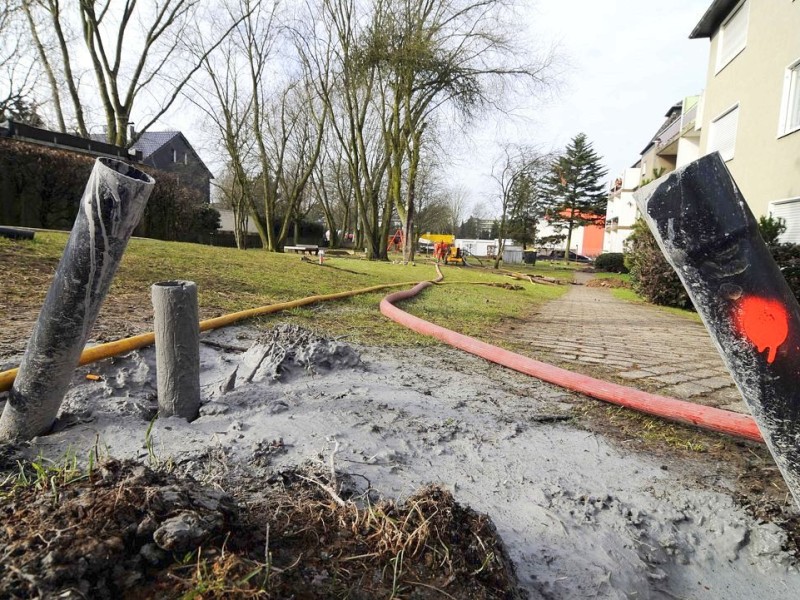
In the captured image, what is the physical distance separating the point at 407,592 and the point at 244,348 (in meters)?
2.90

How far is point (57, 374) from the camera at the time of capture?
197 centimetres

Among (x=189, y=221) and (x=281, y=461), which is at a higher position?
(x=189, y=221)

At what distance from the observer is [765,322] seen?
4.27 ft

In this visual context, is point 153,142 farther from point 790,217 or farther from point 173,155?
point 790,217

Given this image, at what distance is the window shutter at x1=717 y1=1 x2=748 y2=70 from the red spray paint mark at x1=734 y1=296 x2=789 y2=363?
1648cm

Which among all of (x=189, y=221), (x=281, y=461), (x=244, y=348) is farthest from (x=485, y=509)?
(x=189, y=221)

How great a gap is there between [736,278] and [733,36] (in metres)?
18.0

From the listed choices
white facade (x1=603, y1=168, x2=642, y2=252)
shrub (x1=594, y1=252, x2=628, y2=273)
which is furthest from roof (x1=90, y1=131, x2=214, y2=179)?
white facade (x1=603, y1=168, x2=642, y2=252)

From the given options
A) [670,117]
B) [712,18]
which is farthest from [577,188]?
[712,18]

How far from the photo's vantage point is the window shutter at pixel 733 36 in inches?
531

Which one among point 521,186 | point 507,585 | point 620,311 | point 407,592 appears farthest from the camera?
point 521,186

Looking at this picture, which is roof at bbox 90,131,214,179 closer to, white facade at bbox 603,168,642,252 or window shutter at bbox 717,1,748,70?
window shutter at bbox 717,1,748,70

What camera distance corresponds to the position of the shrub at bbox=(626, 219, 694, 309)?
37.3 feet

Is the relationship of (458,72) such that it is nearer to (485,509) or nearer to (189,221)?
(189,221)
